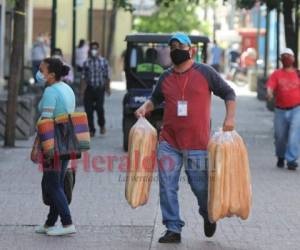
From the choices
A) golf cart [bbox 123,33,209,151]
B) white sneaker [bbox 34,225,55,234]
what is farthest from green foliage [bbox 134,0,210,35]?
white sneaker [bbox 34,225,55,234]

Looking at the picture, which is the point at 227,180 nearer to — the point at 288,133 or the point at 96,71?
the point at 288,133

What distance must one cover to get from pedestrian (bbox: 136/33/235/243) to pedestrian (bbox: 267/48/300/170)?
5.77 metres

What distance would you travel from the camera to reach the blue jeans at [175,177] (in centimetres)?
886

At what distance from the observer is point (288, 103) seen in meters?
14.7

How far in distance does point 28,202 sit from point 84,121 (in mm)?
2463

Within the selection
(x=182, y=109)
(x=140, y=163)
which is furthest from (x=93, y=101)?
(x=182, y=109)

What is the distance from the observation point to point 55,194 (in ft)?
29.9

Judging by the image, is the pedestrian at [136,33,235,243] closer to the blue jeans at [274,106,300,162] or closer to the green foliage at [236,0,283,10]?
the blue jeans at [274,106,300,162]

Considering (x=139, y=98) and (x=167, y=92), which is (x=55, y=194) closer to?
(x=167, y=92)

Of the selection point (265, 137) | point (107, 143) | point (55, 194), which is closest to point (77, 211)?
point (55, 194)

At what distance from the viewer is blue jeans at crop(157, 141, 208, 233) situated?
8.86 meters

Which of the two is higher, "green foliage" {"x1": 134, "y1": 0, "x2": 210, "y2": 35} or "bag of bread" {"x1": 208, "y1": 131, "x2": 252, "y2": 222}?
"green foliage" {"x1": 134, "y1": 0, "x2": 210, "y2": 35}

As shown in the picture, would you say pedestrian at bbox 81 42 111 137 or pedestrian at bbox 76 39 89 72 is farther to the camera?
pedestrian at bbox 76 39 89 72

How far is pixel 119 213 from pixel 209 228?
1.74 meters
